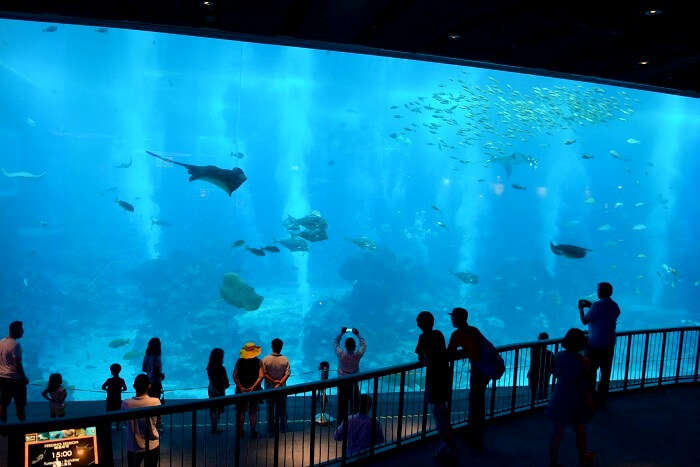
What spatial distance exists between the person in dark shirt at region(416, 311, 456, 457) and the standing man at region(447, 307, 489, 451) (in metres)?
0.17

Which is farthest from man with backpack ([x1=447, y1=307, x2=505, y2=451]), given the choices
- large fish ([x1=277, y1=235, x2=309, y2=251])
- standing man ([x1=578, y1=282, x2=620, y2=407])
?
large fish ([x1=277, y1=235, x2=309, y2=251])

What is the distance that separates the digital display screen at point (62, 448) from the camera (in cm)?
323

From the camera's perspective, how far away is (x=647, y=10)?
14.6 feet

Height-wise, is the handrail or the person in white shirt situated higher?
the handrail

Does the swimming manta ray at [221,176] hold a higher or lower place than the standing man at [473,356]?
higher

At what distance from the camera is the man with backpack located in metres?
4.35

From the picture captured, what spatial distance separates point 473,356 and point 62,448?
312 cm

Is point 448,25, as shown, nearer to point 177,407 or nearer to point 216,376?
point 177,407

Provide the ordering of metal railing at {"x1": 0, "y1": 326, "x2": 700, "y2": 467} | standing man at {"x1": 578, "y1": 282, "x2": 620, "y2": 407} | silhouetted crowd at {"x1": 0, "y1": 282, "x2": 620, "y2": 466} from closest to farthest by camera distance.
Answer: metal railing at {"x1": 0, "y1": 326, "x2": 700, "y2": 467}
silhouetted crowd at {"x1": 0, "y1": 282, "x2": 620, "y2": 466}
standing man at {"x1": 578, "y1": 282, "x2": 620, "y2": 407}

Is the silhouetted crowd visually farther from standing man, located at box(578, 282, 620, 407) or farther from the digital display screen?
the digital display screen

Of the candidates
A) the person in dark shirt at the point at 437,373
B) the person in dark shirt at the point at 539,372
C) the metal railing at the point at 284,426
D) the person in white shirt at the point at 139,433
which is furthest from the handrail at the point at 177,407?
the person in dark shirt at the point at 539,372

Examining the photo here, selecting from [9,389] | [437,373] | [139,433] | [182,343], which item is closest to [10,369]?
[9,389]

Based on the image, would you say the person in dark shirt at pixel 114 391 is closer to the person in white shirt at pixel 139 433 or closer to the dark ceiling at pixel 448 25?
the person in white shirt at pixel 139 433

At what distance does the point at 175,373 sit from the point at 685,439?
2861 centimetres
